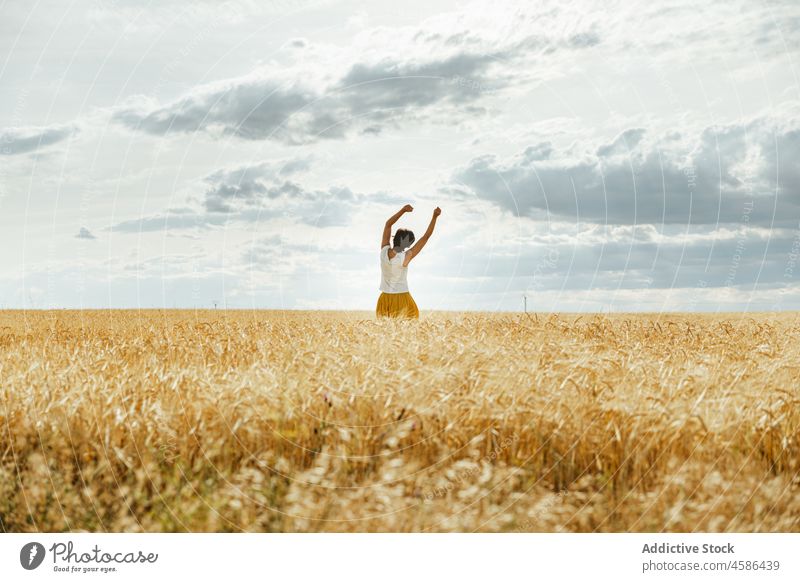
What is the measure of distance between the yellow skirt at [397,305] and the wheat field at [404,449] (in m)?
5.87

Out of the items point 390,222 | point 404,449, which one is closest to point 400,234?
point 390,222

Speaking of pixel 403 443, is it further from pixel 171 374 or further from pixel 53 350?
pixel 53 350

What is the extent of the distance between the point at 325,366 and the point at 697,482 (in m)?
3.56

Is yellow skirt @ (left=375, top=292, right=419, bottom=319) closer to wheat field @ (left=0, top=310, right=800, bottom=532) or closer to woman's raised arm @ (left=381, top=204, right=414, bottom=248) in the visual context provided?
woman's raised arm @ (left=381, top=204, right=414, bottom=248)

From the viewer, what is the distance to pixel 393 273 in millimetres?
12797

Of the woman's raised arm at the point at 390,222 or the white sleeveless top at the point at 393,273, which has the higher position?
the woman's raised arm at the point at 390,222

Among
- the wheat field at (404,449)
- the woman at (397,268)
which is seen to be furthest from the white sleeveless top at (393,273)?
the wheat field at (404,449)

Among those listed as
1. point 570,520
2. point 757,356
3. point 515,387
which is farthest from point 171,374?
point 757,356

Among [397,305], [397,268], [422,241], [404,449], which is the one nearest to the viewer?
[404,449]

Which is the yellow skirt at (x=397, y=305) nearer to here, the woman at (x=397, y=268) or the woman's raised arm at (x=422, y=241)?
the woman at (x=397, y=268)

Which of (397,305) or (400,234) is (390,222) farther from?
Answer: (397,305)

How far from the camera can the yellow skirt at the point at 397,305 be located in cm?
1311

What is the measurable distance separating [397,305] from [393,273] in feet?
2.20

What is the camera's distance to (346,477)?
5.34m
